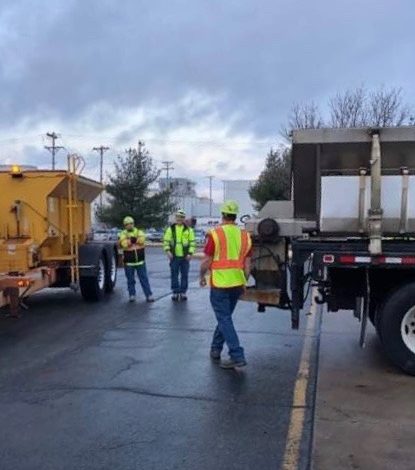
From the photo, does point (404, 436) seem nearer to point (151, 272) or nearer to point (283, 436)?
point (283, 436)

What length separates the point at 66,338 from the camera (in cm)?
912

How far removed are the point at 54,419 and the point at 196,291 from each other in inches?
359

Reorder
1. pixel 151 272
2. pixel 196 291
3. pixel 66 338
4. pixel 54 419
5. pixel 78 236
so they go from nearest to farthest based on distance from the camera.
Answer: pixel 54 419
pixel 66 338
pixel 78 236
pixel 196 291
pixel 151 272

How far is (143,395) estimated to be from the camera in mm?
6184

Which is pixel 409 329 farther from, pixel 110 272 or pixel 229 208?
pixel 110 272

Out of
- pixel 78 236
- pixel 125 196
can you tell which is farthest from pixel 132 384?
pixel 125 196

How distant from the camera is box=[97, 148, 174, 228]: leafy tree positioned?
40406 millimetres

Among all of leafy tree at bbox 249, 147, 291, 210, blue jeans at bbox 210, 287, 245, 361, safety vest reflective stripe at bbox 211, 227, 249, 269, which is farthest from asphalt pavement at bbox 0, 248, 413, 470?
leafy tree at bbox 249, 147, 291, 210

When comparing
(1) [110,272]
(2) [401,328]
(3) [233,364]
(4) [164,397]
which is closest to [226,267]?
(3) [233,364]

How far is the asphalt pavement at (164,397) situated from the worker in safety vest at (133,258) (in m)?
2.63

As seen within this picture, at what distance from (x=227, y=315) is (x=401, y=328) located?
1.79 meters

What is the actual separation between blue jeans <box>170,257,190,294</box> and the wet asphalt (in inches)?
100

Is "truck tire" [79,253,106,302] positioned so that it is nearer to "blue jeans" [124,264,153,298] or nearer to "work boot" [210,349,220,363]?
"blue jeans" [124,264,153,298]

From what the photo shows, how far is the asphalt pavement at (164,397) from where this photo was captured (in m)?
4.73
